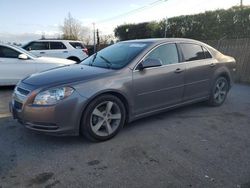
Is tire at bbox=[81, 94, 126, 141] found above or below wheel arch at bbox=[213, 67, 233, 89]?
below

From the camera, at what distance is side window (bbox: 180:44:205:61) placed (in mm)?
5539

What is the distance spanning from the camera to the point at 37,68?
8.79m

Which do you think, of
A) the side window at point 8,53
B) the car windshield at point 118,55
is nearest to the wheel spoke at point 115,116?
the car windshield at point 118,55

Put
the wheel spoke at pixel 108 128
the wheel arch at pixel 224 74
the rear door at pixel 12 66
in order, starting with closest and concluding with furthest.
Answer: the wheel spoke at pixel 108 128, the wheel arch at pixel 224 74, the rear door at pixel 12 66

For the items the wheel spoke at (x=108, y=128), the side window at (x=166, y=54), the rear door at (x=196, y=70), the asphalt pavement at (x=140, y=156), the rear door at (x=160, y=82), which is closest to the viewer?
the asphalt pavement at (x=140, y=156)

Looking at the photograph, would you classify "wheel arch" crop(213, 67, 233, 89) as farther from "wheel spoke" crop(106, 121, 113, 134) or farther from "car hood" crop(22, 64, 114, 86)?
"wheel spoke" crop(106, 121, 113, 134)

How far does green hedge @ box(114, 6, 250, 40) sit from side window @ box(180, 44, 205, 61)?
29.4 feet

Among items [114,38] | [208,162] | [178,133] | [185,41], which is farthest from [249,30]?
[114,38]

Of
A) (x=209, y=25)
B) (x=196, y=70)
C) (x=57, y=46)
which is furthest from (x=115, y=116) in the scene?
(x=209, y=25)

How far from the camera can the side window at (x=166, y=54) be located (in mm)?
5025

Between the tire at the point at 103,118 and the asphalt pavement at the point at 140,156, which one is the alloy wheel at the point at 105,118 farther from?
the asphalt pavement at the point at 140,156

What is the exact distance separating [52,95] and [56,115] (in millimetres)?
288

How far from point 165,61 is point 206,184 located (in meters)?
2.57

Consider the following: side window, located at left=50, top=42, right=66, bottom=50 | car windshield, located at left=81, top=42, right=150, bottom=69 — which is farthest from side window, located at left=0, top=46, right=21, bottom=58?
side window, located at left=50, top=42, right=66, bottom=50
